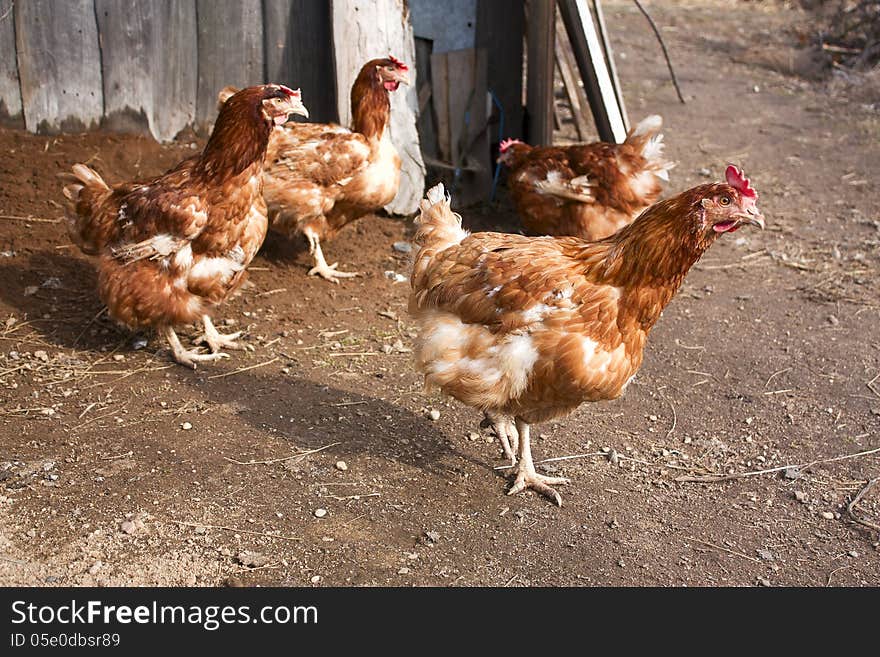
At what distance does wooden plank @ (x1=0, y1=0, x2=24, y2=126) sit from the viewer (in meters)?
6.06

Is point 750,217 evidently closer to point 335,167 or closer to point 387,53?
point 335,167

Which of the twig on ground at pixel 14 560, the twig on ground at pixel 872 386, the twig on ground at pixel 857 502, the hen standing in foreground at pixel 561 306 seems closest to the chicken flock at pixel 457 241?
the hen standing in foreground at pixel 561 306

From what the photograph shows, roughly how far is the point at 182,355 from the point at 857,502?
11.8ft

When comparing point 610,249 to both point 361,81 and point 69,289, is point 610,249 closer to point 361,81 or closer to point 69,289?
point 361,81

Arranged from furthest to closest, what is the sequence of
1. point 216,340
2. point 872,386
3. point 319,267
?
point 319,267, point 216,340, point 872,386

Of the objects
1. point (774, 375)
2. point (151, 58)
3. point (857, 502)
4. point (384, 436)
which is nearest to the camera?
point (857, 502)

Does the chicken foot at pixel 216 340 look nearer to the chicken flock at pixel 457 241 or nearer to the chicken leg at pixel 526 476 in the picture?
the chicken flock at pixel 457 241

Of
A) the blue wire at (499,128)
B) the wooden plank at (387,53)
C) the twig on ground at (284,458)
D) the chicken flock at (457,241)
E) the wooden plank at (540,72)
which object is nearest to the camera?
the chicken flock at (457,241)

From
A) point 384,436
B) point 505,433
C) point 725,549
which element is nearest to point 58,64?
point 384,436

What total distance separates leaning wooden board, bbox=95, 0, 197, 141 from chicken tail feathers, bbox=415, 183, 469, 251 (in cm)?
317

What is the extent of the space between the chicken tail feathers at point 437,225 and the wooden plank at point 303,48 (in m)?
2.65

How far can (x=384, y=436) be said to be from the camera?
14.7 ft

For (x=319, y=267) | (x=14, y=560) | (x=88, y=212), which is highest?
(x=88, y=212)

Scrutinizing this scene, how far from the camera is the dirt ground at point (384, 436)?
3.62m
